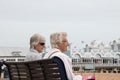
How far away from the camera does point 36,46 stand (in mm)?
3979

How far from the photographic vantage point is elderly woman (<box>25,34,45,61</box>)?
3863 mm

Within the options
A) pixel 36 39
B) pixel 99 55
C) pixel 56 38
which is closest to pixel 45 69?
pixel 56 38

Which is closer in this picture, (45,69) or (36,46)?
(45,69)

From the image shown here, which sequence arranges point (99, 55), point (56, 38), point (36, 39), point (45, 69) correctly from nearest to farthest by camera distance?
point (45, 69)
point (56, 38)
point (36, 39)
point (99, 55)

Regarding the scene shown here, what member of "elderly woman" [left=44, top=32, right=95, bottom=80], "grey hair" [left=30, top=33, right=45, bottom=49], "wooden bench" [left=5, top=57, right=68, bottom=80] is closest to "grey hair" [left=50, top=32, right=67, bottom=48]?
"elderly woman" [left=44, top=32, right=95, bottom=80]

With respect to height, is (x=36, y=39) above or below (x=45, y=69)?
above

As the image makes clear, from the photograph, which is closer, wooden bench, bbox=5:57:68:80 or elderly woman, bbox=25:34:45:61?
wooden bench, bbox=5:57:68:80

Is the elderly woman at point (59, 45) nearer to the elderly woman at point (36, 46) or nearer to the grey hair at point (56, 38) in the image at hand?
the grey hair at point (56, 38)

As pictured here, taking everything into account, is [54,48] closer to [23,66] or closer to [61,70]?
[23,66]

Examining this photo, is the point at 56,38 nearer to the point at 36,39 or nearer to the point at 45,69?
the point at 45,69

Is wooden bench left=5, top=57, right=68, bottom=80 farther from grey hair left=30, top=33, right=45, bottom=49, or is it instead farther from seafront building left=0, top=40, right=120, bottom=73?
seafront building left=0, top=40, right=120, bottom=73

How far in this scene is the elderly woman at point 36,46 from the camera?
3863 millimetres

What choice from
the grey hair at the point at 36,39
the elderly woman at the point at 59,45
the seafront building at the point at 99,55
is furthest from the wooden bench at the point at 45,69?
the seafront building at the point at 99,55

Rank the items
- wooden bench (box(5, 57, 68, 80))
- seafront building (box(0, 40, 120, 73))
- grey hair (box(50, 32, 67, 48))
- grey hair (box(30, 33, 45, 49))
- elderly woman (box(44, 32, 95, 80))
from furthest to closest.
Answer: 1. seafront building (box(0, 40, 120, 73))
2. grey hair (box(30, 33, 45, 49))
3. grey hair (box(50, 32, 67, 48))
4. elderly woman (box(44, 32, 95, 80))
5. wooden bench (box(5, 57, 68, 80))
